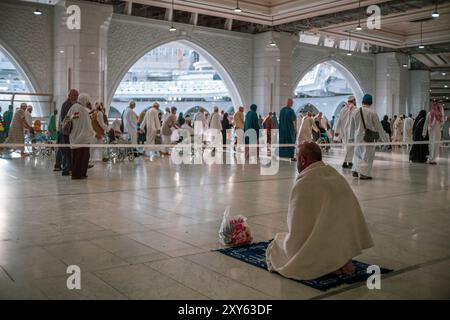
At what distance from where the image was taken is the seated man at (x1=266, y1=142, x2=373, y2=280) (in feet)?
9.73

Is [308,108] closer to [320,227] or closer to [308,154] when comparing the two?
[308,154]

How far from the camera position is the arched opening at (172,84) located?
34938mm

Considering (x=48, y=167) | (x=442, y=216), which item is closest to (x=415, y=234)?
(x=442, y=216)

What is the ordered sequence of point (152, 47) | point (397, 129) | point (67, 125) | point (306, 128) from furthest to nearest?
1. point (397, 129)
2. point (152, 47)
3. point (306, 128)
4. point (67, 125)

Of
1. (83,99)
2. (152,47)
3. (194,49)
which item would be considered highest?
(194,49)

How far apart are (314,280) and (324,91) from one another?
3233cm

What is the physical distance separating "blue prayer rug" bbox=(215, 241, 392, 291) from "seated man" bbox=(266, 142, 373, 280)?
4cm

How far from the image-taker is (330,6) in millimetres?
13289

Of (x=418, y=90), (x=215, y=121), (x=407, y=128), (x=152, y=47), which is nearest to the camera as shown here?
(x=215, y=121)

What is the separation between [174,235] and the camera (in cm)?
409

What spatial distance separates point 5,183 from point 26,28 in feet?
23.9

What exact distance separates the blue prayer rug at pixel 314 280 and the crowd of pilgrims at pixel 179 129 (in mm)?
4708

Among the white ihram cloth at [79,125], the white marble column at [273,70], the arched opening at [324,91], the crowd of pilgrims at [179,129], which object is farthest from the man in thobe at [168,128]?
the arched opening at [324,91]

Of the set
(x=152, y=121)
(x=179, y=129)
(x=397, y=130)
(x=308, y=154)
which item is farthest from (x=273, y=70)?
(x=308, y=154)
